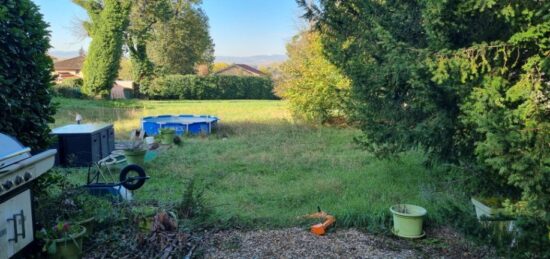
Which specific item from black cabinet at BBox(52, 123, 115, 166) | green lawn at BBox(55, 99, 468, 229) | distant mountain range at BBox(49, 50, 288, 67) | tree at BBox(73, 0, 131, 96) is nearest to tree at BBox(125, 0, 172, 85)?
tree at BBox(73, 0, 131, 96)

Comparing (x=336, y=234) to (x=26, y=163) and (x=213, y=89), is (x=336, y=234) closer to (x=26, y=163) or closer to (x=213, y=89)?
(x=26, y=163)

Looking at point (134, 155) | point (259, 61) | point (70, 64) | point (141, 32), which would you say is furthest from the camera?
point (259, 61)

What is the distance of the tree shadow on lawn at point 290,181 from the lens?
13.8 ft

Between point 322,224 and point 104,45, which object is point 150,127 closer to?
point 322,224

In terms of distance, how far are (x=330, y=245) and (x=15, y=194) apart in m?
2.29

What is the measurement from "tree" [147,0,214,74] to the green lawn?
2594cm

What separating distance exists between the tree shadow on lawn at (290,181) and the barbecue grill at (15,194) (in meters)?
1.63

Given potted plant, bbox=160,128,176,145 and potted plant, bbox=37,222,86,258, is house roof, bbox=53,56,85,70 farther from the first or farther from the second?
potted plant, bbox=37,222,86,258

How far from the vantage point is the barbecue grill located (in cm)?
225

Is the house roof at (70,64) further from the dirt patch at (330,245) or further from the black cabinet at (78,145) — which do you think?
the dirt patch at (330,245)

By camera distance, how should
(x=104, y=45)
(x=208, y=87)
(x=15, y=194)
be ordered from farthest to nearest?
(x=208, y=87) → (x=104, y=45) → (x=15, y=194)

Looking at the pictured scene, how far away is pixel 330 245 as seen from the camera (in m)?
3.35

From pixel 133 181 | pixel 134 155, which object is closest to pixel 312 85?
pixel 134 155

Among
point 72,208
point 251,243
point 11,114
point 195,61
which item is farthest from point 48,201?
point 195,61
